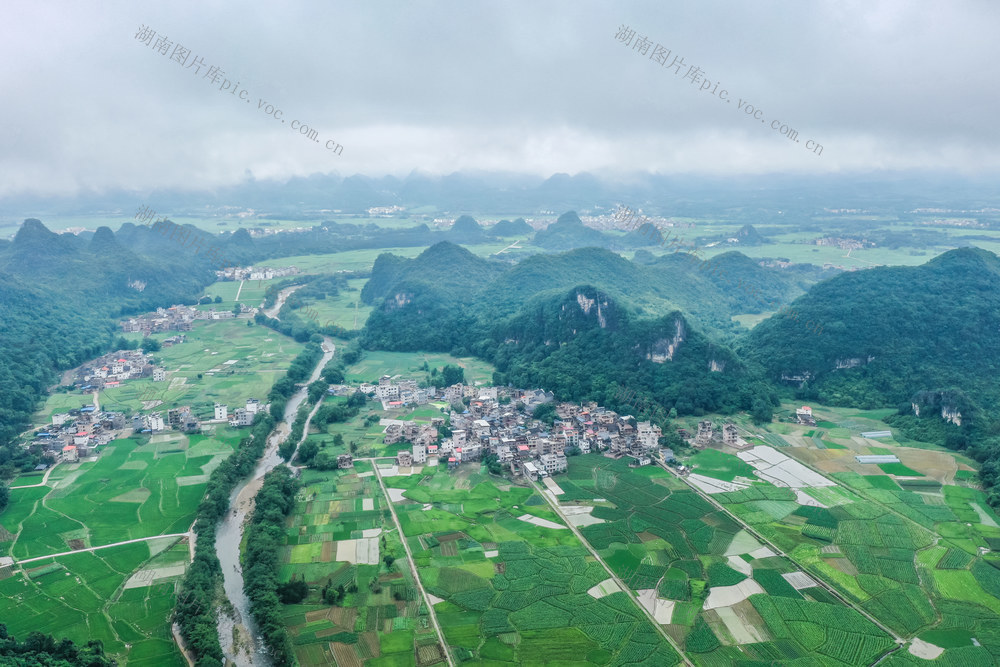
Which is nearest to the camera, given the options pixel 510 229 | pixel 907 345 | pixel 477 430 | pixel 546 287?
pixel 477 430

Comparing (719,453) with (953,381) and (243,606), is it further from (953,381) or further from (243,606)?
(243,606)

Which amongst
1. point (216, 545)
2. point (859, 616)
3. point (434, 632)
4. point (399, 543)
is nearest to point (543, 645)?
point (434, 632)

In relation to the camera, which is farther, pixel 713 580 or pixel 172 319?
pixel 172 319

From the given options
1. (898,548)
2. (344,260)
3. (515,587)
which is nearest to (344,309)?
(344,260)

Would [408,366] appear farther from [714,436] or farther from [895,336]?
[895,336]

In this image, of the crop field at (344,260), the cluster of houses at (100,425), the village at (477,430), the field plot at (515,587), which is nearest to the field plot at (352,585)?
the field plot at (515,587)

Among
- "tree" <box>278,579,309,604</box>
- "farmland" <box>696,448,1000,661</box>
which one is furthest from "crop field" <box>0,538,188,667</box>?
"farmland" <box>696,448,1000,661</box>

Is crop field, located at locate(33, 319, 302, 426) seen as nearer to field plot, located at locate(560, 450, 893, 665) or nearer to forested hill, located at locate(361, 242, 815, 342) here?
forested hill, located at locate(361, 242, 815, 342)
